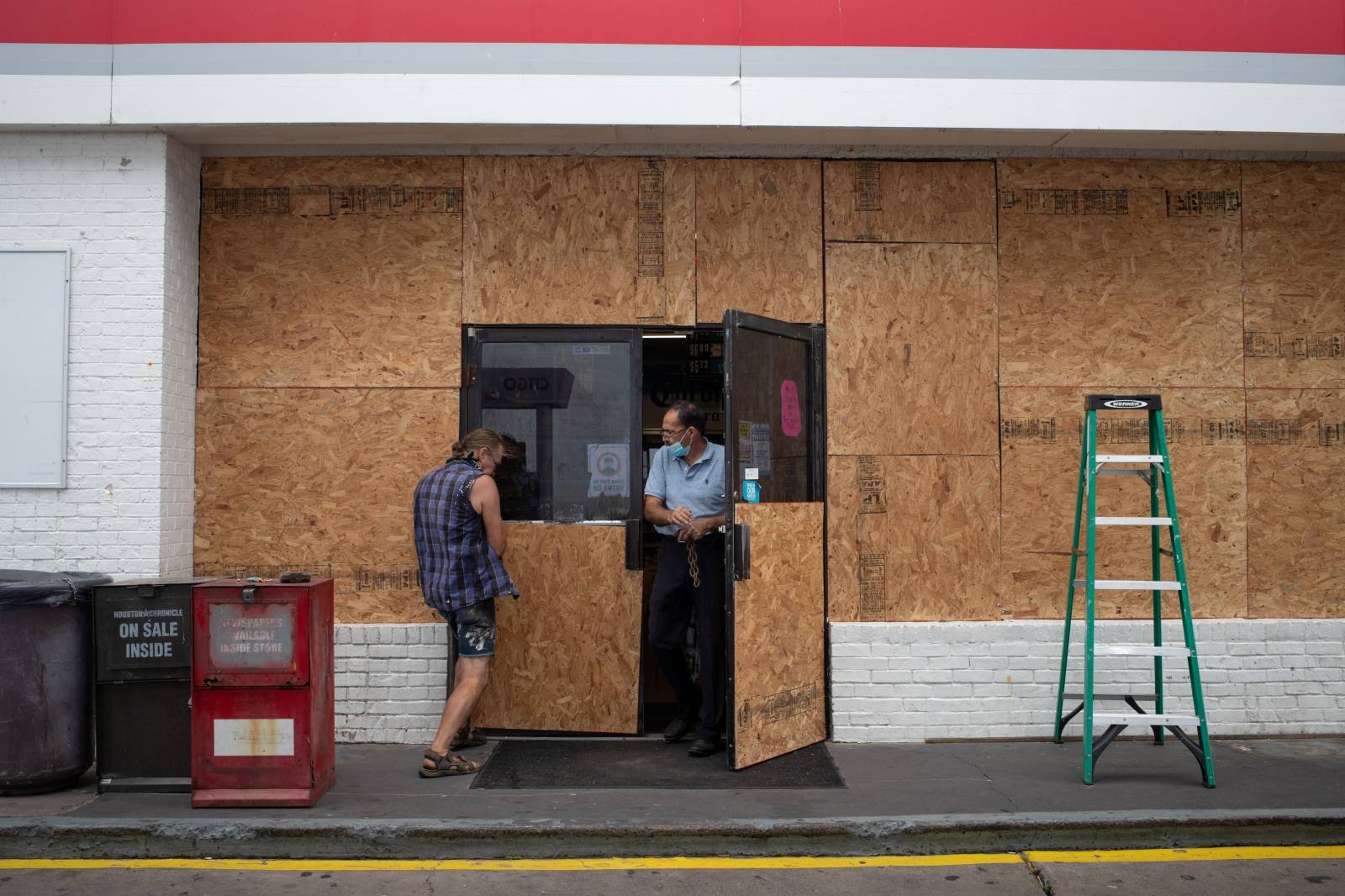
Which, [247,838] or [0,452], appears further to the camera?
[0,452]

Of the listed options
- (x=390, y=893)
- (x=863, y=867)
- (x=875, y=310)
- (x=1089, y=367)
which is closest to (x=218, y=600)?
(x=390, y=893)

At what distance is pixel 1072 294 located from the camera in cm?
769

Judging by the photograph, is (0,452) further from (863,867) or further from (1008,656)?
(1008,656)

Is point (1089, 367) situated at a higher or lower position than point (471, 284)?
lower

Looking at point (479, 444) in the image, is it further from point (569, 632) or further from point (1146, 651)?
point (1146, 651)

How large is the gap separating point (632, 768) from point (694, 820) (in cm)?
116

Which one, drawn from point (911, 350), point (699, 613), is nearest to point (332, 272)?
point (699, 613)

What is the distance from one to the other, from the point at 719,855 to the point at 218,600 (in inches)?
114

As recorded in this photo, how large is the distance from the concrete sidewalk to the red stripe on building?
4605mm

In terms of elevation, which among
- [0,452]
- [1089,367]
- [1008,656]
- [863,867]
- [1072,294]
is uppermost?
[1072,294]

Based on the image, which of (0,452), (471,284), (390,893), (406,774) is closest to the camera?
(390,893)

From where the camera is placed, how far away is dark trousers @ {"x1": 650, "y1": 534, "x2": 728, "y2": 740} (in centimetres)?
712

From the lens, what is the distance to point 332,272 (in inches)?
301

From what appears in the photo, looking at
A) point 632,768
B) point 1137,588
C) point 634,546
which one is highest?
point 634,546
